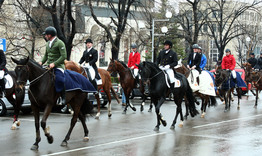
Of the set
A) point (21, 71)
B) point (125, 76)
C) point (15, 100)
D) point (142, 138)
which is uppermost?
point (21, 71)

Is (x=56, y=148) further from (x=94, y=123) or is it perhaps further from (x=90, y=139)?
(x=94, y=123)

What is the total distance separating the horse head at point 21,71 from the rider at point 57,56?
72 cm

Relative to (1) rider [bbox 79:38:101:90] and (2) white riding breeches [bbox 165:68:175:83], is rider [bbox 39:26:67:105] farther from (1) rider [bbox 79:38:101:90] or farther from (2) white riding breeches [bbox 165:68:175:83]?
(1) rider [bbox 79:38:101:90]

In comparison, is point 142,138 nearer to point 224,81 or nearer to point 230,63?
point 224,81

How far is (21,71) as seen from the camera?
9031 millimetres

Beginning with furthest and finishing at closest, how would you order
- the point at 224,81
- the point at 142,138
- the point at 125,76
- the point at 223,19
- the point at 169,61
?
1. the point at 223,19
2. the point at 224,81
3. the point at 125,76
4. the point at 169,61
5. the point at 142,138

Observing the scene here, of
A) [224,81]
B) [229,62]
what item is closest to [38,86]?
[224,81]

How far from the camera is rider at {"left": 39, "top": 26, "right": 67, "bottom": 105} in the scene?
9.84 meters

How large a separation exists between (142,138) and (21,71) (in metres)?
3.70

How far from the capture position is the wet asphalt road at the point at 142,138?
9.25m

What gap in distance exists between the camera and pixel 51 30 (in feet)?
33.4

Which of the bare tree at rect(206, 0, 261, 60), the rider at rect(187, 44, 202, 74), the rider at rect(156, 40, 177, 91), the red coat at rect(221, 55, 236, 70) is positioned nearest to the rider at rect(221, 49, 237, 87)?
the red coat at rect(221, 55, 236, 70)

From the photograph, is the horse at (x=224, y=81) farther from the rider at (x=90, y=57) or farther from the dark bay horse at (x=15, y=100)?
the dark bay horse at (x=15, y=100)

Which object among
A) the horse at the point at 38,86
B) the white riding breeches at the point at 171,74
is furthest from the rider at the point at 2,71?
the white riding breeches at the point at 171,74
